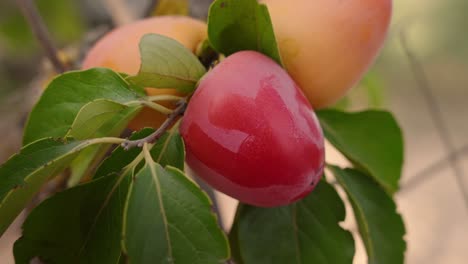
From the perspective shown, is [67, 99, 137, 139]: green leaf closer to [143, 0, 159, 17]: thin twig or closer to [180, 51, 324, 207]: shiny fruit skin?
[180, 51, 324, 207]: shiny fruit skin

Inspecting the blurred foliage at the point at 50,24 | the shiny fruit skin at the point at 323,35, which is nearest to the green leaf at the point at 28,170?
the shiny fruit skin at the point at 323,35

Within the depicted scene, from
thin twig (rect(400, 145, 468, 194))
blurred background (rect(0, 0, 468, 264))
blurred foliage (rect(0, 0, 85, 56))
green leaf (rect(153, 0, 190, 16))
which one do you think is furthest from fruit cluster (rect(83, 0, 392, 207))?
blurred foliage (rect(0, 0, 85, 56))

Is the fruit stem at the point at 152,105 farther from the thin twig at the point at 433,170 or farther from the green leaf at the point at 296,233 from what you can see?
the thin twig at the point at 433,170

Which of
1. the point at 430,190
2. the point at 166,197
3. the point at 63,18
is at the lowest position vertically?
the point at 430,190

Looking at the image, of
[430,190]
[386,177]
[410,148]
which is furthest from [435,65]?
[386,177]

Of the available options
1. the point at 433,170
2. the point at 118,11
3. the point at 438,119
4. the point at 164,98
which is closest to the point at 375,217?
the point at 164,98

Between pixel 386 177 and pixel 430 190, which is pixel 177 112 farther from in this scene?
pixel 430 190
